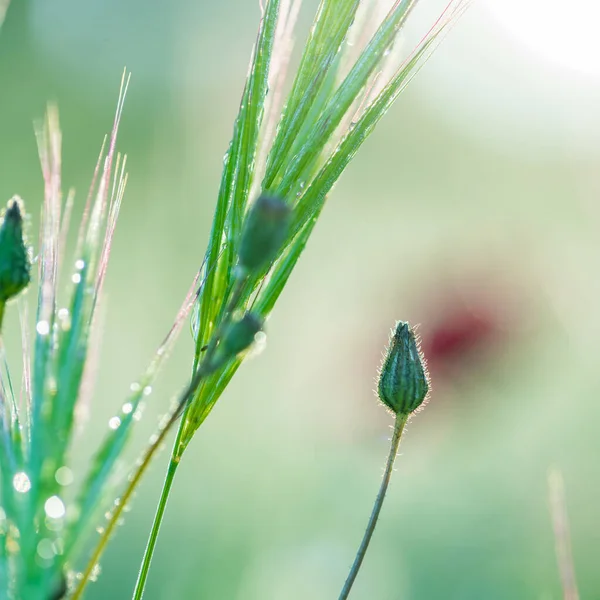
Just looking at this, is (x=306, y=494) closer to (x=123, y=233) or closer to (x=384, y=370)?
(x=123, y=233)

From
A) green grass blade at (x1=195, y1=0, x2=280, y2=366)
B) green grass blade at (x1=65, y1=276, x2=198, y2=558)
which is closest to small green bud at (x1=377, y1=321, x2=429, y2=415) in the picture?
green grass blade at (x1=195, y1=0, x2=280, y2=366)

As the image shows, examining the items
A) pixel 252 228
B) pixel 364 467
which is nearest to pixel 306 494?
pixel 364 467

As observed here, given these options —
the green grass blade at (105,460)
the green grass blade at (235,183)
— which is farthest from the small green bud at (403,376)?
the green grass blade at (105,460)

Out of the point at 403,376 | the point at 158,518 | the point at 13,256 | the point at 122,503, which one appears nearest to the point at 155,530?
the point at 158,518

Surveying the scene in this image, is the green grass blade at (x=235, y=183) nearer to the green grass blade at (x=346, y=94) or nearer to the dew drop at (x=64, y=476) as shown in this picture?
the green grass blade at (x=346, y=94)

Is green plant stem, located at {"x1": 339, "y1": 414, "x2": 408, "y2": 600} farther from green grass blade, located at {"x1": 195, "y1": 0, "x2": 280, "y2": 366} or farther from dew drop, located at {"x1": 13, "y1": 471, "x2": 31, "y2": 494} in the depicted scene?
dew drop, located at {"x1": 13, "y1": 471, "x2": 31, "y2": 494}
